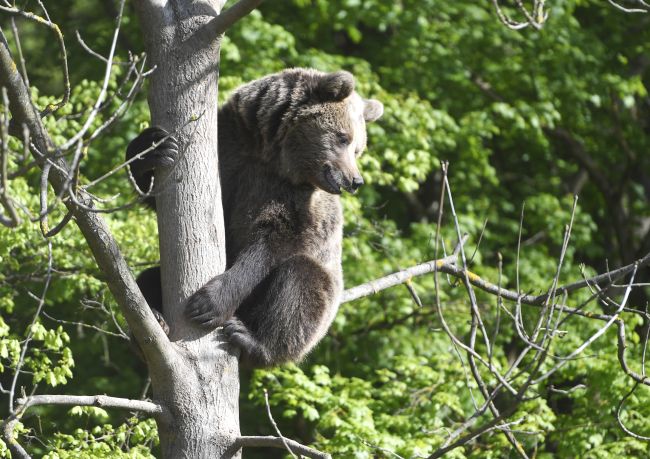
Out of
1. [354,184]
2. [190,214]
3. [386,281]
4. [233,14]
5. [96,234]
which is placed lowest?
[386,281]

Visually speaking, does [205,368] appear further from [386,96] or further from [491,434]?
[386,96]

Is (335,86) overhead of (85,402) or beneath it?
overhead

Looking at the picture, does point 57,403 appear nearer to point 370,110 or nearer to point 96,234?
point 96,234

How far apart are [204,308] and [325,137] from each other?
222 cm

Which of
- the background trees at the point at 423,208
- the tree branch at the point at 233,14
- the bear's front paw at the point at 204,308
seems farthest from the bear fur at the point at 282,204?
the background trees at the point at 423,208

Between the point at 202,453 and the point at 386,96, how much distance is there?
5.79 m

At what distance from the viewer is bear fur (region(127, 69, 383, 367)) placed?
5.06 meters

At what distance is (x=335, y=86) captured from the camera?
231 inches

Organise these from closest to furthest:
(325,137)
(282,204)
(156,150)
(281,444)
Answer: (281,444), (156,150), (282,204), (325,137)

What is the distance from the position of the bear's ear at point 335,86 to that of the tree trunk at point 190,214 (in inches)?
69.3

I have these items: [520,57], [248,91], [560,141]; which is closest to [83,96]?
[248,91]

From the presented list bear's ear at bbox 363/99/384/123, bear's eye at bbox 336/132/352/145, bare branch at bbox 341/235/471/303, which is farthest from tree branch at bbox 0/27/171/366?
bear's ear at bbox 363/99/384/123

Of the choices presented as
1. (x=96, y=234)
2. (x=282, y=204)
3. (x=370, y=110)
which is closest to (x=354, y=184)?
(x=282, y=204)

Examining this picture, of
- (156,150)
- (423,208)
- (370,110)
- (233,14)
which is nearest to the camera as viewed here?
(233,14)
